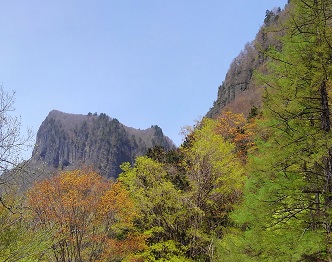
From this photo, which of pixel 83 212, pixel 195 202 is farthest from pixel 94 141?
pixel 195 202

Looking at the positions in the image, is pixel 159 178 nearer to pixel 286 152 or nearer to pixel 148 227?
pixel 148 227

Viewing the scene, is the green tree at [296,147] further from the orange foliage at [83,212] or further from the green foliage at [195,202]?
the orange foliage at [83,212]

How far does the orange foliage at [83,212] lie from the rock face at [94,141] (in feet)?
370

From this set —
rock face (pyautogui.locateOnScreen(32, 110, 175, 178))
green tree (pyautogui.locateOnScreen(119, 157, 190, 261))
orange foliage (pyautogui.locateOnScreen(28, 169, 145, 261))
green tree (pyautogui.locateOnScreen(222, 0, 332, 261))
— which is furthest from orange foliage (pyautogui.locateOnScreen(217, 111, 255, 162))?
rock face (pyautogui.locateOnScreen(32, 110, 175, 178))

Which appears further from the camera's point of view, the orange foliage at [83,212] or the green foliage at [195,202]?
the green foliage at [195,202]

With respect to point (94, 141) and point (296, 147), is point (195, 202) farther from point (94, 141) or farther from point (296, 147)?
point (94, 141)

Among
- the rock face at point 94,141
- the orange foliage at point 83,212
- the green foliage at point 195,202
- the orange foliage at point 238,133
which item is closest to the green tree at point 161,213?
the green foliage at point 195,202

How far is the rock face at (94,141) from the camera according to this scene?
13838 cm

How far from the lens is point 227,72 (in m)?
90.2

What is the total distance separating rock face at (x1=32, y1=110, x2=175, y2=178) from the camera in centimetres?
13838

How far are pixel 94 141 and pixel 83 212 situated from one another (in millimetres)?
136016

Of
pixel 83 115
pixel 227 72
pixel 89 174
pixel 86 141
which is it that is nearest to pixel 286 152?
pixel 89 174

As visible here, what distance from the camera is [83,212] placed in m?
14.2

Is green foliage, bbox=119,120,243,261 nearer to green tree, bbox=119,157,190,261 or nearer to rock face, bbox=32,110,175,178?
green tree, bbox=119,157,190,261
